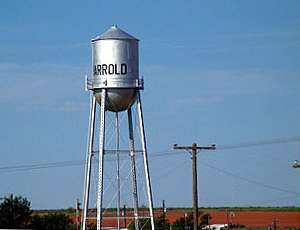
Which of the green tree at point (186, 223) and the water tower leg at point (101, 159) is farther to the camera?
the green tree at point (186, 223)

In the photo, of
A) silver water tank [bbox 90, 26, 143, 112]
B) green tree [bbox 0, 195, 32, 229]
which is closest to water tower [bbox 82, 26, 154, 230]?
silver water tank [bbox 90, 26, 143, 112]

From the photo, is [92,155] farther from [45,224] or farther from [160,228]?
[160,228]

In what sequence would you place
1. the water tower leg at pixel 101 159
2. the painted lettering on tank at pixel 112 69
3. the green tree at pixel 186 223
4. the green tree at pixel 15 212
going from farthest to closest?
the green tree at pixel 186 223 → the green tree at pixel 15 212 → the painted lettering on tank at pixel 112 69 → the water tower leg at pixel 101 159

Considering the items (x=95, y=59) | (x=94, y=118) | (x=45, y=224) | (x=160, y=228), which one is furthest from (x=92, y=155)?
(x=160, y=228)

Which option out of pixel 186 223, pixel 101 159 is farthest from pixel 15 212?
pixel 101 159

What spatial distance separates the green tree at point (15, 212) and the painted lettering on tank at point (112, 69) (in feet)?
92.3

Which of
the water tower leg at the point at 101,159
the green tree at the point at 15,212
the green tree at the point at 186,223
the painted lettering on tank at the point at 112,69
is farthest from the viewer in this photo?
the green tree at the point at 186,223

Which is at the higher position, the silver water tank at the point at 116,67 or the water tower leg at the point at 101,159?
the silver water tank at the point at 116,67

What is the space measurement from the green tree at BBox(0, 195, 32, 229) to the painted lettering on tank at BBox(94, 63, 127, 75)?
28.1 metres

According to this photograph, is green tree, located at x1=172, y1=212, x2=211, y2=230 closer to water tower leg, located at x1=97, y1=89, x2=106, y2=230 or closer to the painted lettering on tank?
water tower leg, located at x1=97, y1=89, x2=106, y2=230

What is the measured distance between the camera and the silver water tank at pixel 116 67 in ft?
161

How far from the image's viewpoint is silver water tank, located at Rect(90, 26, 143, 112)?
4919cm

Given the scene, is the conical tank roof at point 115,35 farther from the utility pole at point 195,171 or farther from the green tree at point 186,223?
the green tree at point 186,223

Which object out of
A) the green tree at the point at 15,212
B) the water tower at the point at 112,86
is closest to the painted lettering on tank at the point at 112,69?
the water tower at the point at 112,86
